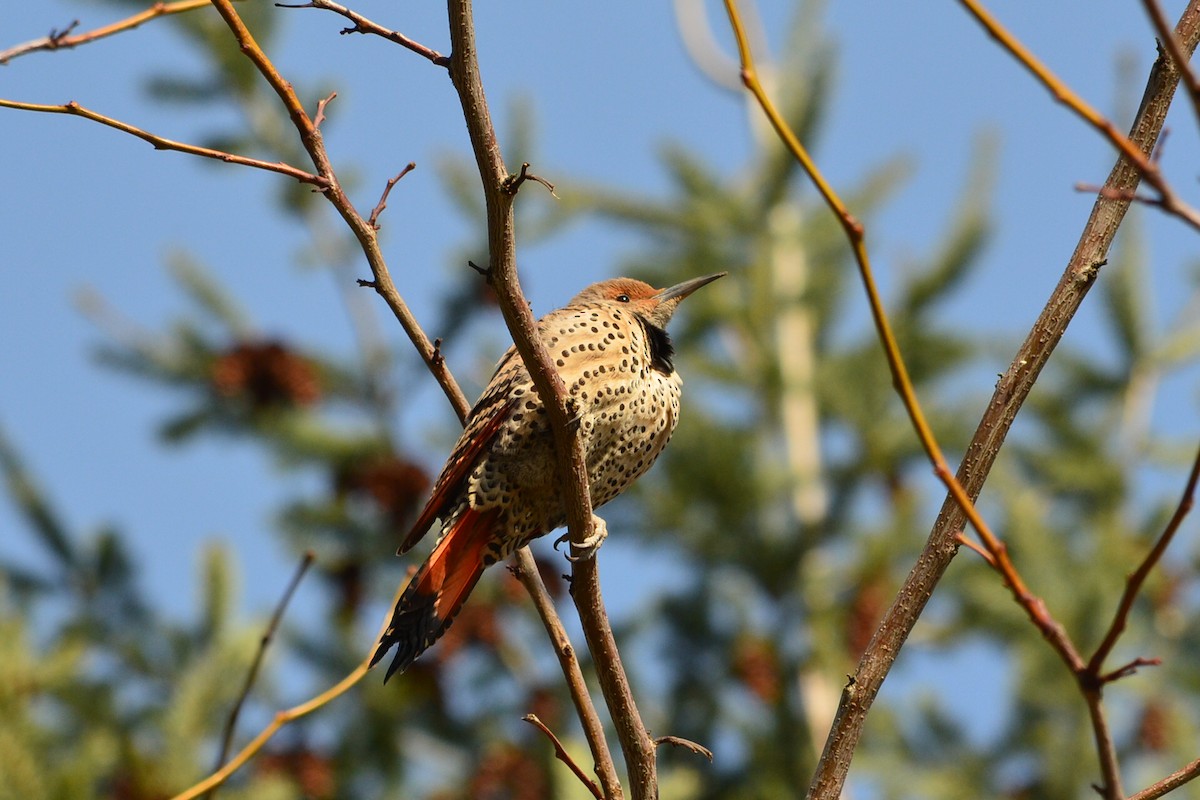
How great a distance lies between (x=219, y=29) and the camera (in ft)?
26.5

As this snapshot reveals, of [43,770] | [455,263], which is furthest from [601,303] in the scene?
[455,263]

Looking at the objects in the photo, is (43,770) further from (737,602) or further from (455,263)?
(737,602)

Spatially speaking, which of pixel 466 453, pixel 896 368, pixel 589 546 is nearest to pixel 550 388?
pixel 589 546

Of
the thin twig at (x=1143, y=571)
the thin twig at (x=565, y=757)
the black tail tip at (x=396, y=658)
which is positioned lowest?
the thin twig at (x=1143, y=571)

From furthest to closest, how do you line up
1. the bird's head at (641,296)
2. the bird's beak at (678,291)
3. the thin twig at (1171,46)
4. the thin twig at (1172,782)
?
the bird's beak at (678,291)
the bird's head at (641,296)
the thin twig at (1172,782)
the thin twig at (1171,46)

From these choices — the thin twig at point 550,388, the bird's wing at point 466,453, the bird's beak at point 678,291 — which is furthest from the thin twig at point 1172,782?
the bird's beak at point 678,291

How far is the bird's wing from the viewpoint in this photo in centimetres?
374

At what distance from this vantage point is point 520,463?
3713 mm

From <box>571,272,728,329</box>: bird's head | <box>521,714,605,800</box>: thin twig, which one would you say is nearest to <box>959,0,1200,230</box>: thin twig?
<box>521,714,605,800</box>: thin twig

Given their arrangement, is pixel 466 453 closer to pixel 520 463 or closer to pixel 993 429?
pixel 520 463

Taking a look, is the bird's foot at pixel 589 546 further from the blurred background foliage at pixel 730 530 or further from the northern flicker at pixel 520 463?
the blurred background foliage at pixel 730 530

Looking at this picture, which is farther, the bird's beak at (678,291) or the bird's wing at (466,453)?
the bird's beak at (678,291)

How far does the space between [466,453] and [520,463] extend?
0.15m

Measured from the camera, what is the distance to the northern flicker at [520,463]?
360 centimetres
